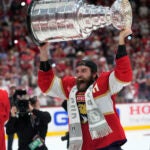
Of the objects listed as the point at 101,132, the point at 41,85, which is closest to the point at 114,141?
the point at 101,132

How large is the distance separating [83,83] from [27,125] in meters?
1.36

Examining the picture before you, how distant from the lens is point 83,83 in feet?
15.0

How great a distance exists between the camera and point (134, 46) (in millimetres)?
16844

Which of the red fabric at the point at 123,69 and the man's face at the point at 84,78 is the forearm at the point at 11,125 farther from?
the red fabric at the point at 123,69

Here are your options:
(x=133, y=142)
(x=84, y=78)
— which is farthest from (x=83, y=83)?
(x=133, y=142)

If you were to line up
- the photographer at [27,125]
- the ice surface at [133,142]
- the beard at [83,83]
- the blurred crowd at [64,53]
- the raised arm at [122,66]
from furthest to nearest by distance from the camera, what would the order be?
the blurred crowd at [64,53], the ice surface at [133,142], the photographer at [27,125], the beard at [83,83], the raised arm at [122,66]

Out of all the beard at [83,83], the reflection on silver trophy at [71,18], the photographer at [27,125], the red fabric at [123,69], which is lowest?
the photographer at [27,125]

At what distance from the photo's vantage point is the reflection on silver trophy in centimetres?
389

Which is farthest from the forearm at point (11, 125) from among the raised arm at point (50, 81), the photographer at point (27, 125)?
the raised arm at point (50, 81)

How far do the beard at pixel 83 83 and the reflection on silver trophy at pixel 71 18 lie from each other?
545 mm

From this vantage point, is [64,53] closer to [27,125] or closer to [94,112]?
[27,125]

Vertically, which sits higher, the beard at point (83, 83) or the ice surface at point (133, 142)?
the beard at point (83, 83)

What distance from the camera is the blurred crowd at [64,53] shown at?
13230 millimetres

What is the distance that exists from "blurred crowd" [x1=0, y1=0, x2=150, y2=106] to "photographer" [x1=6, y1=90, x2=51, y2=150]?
5277 millimetres
